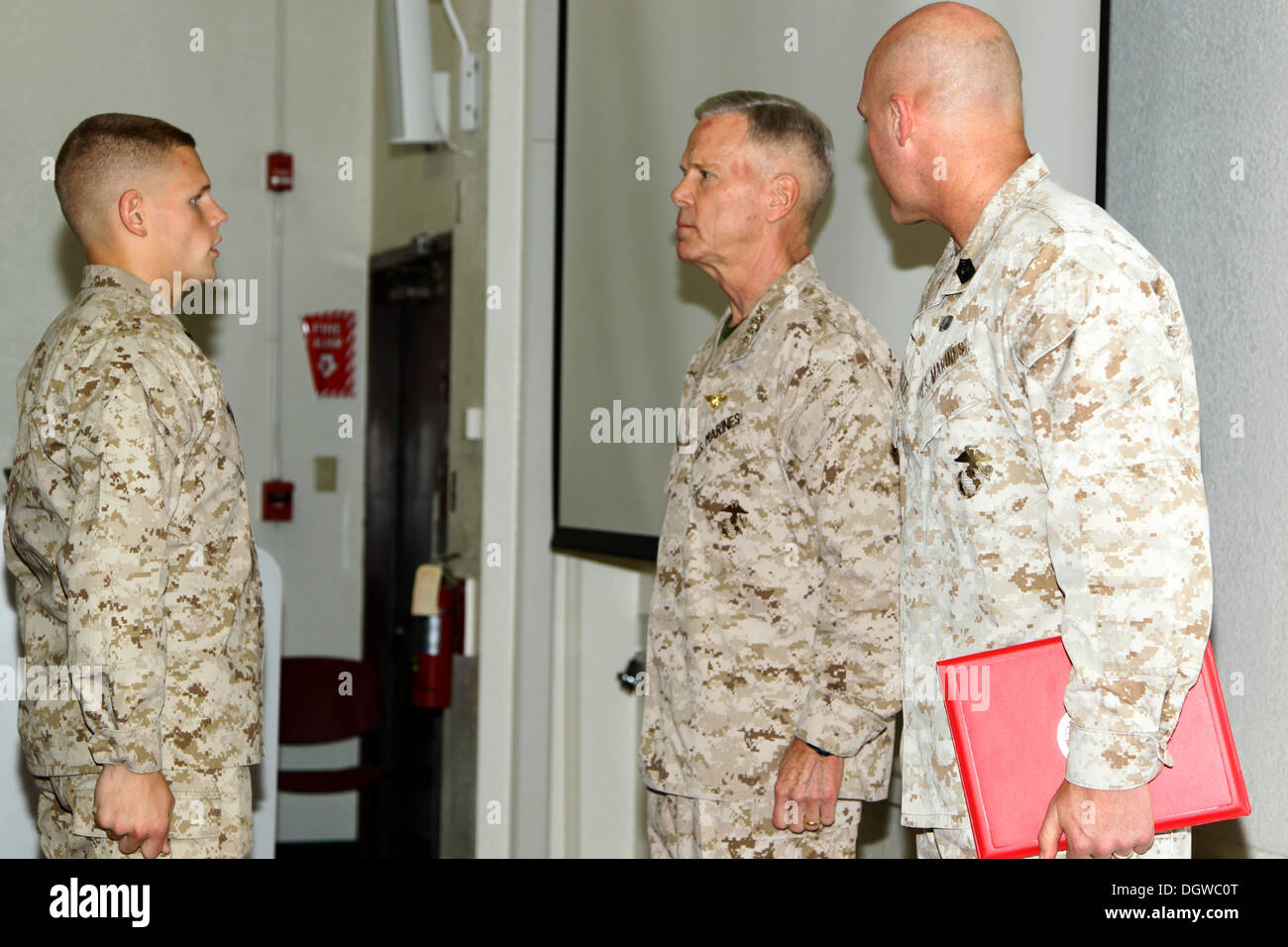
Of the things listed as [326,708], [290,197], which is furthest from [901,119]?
[290,197]

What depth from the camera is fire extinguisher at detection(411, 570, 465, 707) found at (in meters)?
3.94

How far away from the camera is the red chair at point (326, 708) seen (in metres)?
4.21

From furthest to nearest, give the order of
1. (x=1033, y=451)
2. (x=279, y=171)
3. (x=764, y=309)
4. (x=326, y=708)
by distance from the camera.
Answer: (x=279, y=171), (x=326, y=708), (x=764, y=309), (x=1033, y=451)

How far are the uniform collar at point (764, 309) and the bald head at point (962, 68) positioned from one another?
55 centimetres

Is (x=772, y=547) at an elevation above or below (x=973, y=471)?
below

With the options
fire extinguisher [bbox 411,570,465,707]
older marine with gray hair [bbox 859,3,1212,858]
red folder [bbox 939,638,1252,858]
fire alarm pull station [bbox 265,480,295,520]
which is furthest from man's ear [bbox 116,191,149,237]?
fire alarm pull station [bbox 265,480,295,520]

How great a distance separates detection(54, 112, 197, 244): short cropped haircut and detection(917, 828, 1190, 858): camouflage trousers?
1.41 m

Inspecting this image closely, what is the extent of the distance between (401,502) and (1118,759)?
420 centimetres

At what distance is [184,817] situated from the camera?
179 cm

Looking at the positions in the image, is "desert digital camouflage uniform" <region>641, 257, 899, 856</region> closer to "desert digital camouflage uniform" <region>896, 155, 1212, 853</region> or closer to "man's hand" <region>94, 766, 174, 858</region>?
"desert digital camouflage uniform" <region>896, 155, 1212, 853</region>

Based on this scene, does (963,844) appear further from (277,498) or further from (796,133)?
(277,498)

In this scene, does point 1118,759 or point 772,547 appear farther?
point 772,547

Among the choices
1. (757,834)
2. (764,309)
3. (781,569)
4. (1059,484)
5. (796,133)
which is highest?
(796,133)
